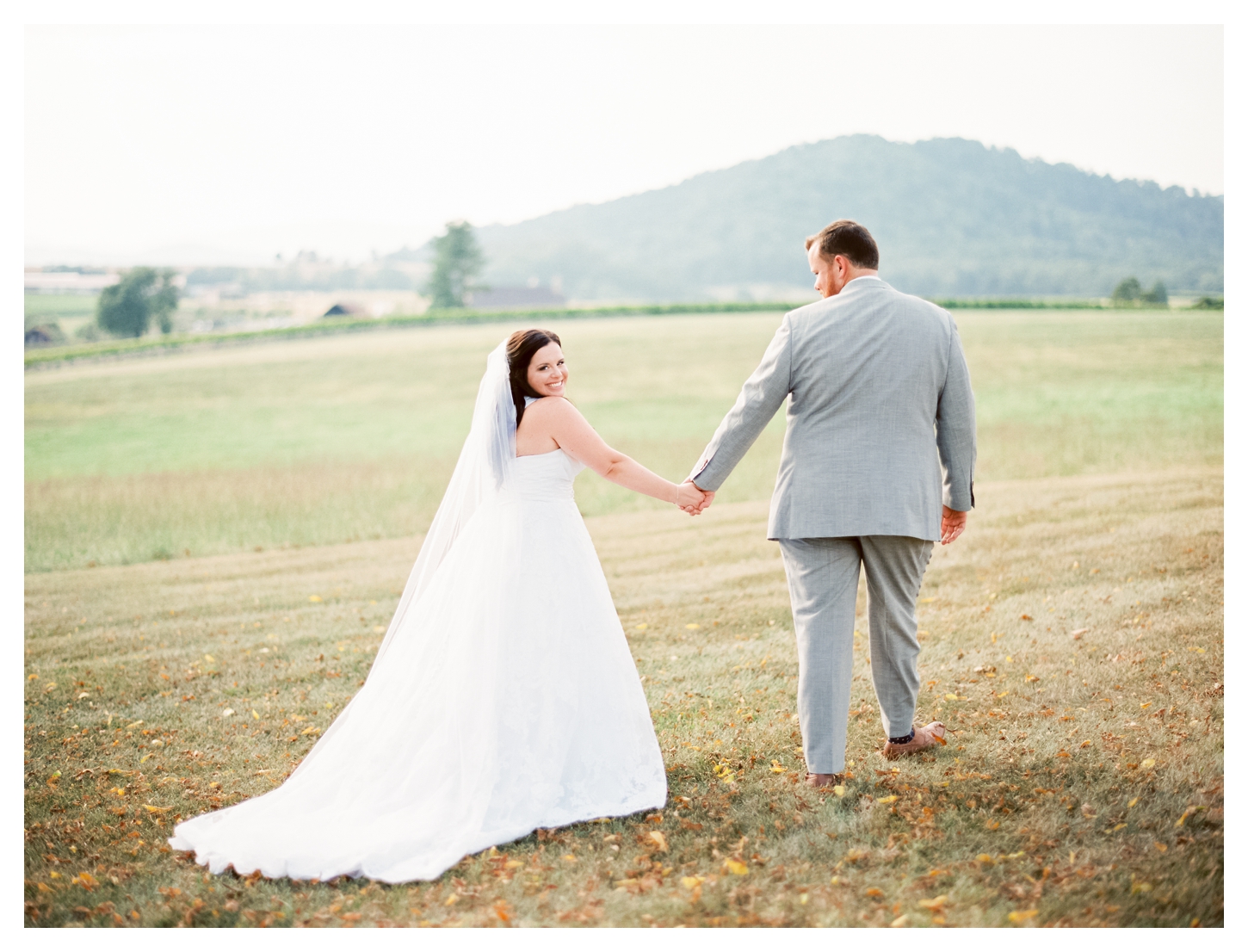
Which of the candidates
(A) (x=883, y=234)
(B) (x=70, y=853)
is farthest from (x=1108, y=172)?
(B) (x=70, y=853)

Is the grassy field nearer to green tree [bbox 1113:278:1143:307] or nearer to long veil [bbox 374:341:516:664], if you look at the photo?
long veil [bbox 374:341:516:664]

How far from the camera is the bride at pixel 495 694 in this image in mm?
3490

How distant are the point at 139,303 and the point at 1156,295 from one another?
90.5 ft

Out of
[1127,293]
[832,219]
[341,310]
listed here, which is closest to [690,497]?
[1127,293]

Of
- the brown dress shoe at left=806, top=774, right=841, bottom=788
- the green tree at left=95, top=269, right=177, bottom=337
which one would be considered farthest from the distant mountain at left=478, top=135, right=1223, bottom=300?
the brown dress shoe at left=806, top=774, right=841, bottom=788

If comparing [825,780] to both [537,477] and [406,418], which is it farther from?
[406,418]

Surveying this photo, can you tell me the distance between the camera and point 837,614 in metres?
3.67

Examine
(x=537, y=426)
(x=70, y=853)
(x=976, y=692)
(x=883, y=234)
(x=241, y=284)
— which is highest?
(x=883, y=234)

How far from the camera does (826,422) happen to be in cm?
365

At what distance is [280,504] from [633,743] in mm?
10567

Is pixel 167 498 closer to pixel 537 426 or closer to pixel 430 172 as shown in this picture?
pixel 537 426

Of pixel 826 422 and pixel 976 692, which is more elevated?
pixel 826 422

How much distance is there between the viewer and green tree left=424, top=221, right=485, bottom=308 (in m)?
30.7

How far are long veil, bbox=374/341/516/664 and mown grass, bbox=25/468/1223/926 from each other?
1.21m
